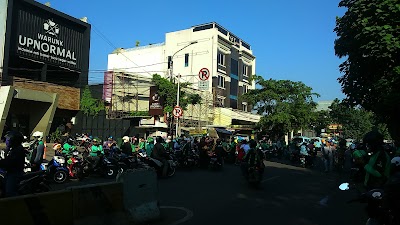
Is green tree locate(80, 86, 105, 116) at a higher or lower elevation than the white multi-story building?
lower

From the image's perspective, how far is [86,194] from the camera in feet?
19.9

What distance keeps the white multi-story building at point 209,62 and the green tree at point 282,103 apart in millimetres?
5805

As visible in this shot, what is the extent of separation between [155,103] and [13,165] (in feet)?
101

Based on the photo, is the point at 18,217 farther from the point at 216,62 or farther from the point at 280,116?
the point at 216,62

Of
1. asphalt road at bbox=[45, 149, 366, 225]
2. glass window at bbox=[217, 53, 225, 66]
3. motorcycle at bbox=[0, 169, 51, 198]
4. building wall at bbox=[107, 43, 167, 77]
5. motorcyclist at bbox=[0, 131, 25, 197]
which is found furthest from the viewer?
building wall at bbox=[107, 43, 167, 77]

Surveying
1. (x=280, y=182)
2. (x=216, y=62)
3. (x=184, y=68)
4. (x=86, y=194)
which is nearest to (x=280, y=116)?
(x=216, y=62)

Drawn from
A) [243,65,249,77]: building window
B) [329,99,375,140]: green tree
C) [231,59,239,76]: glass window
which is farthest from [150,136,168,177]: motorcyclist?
[329,99,375,140]: green tree

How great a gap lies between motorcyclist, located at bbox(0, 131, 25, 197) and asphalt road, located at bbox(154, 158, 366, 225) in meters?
2.74

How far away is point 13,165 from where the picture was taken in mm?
6605

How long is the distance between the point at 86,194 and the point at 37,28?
2578 centimetres

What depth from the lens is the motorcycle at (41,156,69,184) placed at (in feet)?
39.9

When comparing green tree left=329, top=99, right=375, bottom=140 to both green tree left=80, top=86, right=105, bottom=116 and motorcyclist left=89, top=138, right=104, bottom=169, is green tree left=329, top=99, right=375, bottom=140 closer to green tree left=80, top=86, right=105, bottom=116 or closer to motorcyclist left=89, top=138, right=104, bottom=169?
green tree left=80, top=86, right=105, bottom=116

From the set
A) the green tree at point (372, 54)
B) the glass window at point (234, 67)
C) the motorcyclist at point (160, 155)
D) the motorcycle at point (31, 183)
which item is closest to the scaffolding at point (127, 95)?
the glass window at point (234, 67)

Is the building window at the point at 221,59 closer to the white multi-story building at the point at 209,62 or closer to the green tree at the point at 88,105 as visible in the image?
the white multi-story building at the point at 209,62
